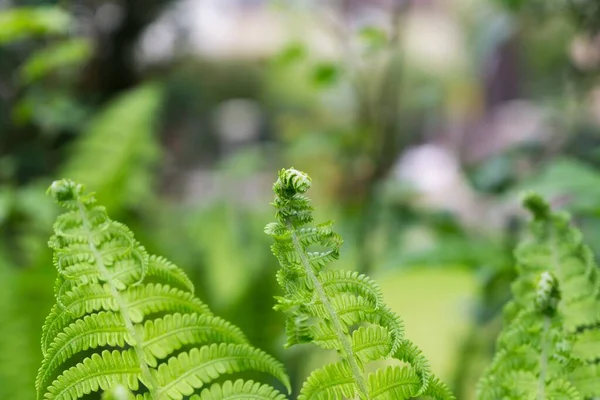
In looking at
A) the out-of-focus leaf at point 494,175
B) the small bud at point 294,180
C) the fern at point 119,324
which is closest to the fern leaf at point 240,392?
the fern at point 119,324

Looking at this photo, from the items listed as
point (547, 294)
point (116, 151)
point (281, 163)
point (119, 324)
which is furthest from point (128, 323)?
point (281, 163)

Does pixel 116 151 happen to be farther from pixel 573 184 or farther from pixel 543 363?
pixel 543 363

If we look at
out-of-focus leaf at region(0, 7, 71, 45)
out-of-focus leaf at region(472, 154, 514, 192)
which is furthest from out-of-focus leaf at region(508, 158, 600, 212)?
out-of-focus leaf at region(0, 7, 71, 45)

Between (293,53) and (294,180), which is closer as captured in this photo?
(294,180)

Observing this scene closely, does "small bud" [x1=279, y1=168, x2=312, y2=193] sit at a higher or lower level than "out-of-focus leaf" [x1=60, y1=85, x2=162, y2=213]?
lower

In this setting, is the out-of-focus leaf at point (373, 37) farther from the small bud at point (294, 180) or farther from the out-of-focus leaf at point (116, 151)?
the small bud at point (294, 180)

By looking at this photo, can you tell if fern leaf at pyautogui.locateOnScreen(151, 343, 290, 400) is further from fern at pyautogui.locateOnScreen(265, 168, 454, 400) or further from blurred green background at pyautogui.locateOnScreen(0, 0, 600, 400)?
blurred green background at pyautogui.locateOnScreen(0, 0, 600, 400)
